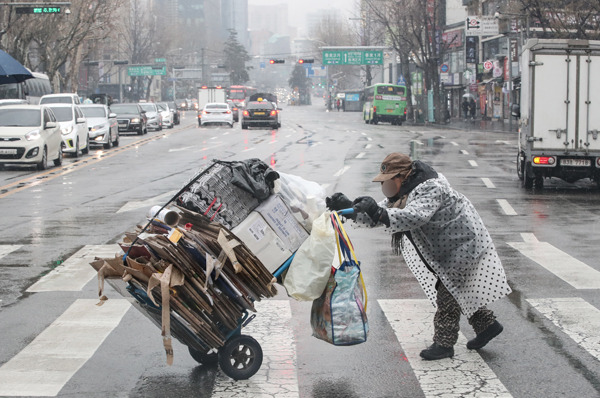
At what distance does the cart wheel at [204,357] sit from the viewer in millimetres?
6039

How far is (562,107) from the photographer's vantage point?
17938mm

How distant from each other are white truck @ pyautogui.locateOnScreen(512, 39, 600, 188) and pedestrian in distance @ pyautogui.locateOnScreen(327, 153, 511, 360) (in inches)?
480

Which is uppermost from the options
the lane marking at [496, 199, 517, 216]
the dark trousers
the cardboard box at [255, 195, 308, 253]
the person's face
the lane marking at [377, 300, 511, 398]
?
the person's face

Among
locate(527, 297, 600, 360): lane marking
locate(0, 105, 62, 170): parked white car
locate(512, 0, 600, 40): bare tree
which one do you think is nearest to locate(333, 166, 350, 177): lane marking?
locate(0, 105, 62, 170): parked white car

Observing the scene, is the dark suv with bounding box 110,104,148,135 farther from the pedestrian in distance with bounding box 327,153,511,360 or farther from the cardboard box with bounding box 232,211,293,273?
the cardboard box with bounding box 232,211,293,273

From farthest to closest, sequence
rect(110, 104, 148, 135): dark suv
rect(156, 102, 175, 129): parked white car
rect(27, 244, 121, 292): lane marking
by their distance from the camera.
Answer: rect(156, 102, 175, 129): parked white car
rect(110, 104, 148, 135): dark suv
rect(27, 244, 121, 292): lane marking

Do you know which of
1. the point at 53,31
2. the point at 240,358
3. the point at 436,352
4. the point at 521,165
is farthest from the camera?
the point at 53,31

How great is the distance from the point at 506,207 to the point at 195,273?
10818 millimetres

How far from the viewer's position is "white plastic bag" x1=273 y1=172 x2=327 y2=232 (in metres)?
5.81

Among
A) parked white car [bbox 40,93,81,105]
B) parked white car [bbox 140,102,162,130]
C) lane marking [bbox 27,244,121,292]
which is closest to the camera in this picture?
lane marking [bbox 27,244,121,292]

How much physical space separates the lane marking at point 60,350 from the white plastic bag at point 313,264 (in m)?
1.54

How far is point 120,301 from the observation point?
8219 mm

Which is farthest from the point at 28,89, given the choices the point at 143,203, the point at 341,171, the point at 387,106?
the point at 143,203

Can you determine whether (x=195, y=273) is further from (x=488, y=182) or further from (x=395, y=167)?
(x=488, y=182)
